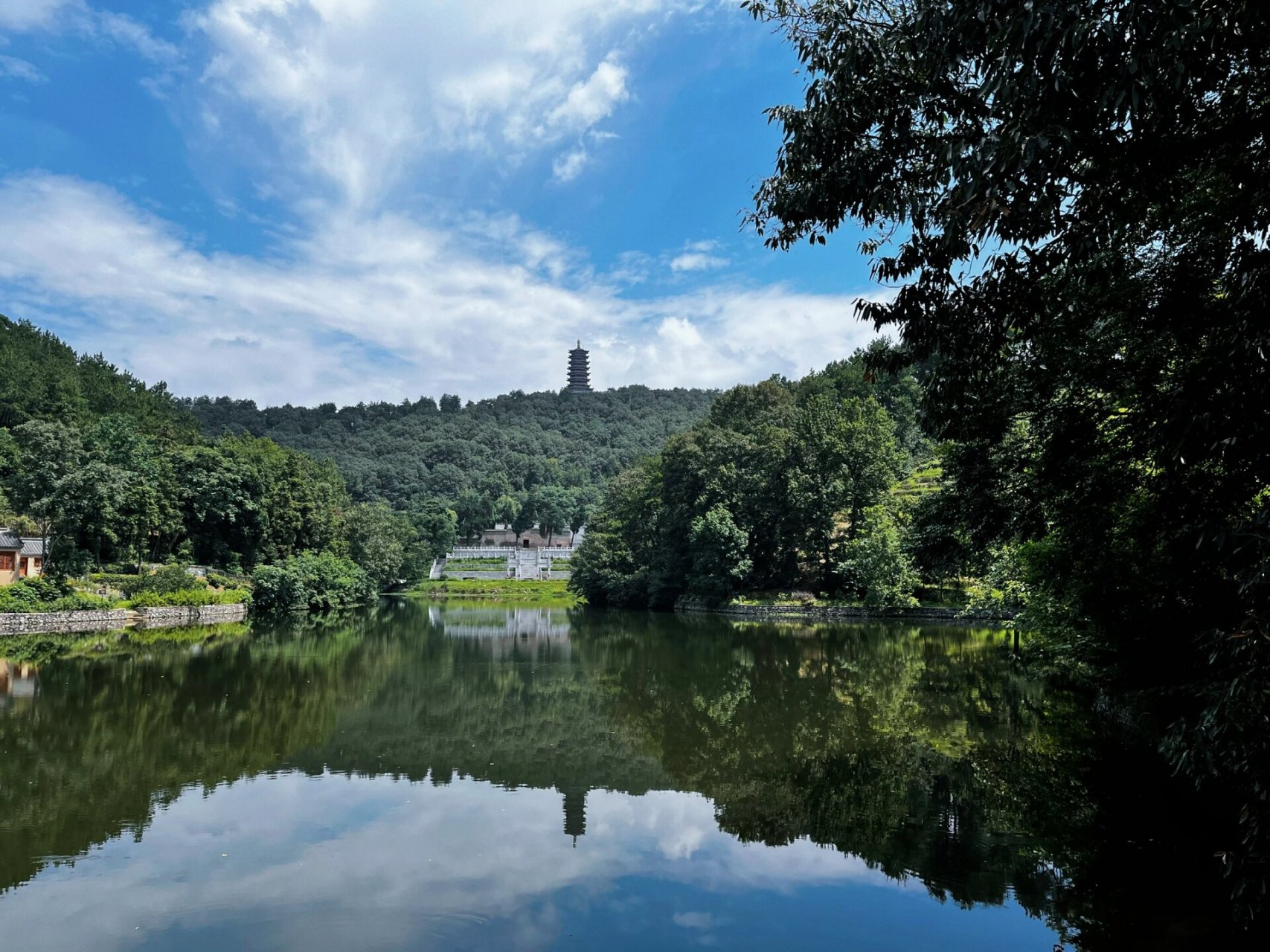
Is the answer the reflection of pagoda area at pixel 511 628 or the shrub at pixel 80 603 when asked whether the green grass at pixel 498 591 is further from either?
the shrub at pixel 80 603

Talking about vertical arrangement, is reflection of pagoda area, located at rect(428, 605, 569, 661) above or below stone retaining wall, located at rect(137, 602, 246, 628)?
below

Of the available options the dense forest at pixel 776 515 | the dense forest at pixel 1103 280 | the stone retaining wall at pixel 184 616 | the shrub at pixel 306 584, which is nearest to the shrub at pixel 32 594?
the stone retaining wall at pixel 184 616

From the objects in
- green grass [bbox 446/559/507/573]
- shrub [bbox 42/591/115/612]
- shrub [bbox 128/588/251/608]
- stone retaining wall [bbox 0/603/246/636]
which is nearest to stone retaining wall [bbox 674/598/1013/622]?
shrub [bbox 128/588/251/608]

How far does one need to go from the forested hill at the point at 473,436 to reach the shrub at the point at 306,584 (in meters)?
71.6

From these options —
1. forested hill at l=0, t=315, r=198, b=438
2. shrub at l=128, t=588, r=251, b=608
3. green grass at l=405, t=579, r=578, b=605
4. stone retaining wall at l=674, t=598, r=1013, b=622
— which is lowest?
green grass at l=405, t=579, r=578, b=605

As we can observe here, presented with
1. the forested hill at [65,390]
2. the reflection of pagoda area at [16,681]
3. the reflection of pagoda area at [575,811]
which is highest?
the forested hill at [65,390]

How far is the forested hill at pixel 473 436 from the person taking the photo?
136500 mm

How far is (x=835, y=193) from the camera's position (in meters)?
7.11

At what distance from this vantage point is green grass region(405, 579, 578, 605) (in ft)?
238

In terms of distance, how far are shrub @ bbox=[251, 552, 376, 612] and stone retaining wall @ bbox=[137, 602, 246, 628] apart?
11.0 feet

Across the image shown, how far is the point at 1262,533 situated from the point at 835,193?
4204 millimetres

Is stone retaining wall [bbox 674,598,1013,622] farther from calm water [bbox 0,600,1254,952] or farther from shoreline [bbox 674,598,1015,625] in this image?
calm water [bbox 0,600,1254,952]

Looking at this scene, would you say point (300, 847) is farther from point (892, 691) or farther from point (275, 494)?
point (275, 494)

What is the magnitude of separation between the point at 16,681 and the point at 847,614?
32.2 metres
